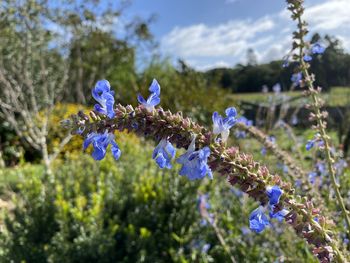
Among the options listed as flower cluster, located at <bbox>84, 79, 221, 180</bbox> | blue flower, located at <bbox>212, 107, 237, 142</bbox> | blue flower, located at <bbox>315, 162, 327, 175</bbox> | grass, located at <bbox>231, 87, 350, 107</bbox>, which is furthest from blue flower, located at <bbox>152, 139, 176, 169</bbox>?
grass, located at <bbox>231, 87, 350, 107</bbox>

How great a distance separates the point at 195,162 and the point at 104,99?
246mm

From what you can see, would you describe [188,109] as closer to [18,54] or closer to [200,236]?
[18,54]

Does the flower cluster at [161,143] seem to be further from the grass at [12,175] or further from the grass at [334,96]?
the grass at [334,96]

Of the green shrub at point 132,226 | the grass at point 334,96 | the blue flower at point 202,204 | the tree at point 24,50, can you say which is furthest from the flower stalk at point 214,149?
the tree at point 24,50

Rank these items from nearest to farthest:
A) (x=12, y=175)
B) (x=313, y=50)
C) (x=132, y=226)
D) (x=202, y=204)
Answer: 1. (x=313, y=50)
2. (x=202, y=204)
3. (x=132, y=226)
4. (x=12, y=175)

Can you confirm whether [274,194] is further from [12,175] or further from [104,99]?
[12,175]

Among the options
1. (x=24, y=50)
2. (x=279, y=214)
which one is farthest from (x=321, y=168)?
(x=24, y=50)

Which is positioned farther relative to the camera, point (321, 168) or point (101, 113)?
point (321, 168)

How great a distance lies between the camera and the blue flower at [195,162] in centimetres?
96

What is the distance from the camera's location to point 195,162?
98cm

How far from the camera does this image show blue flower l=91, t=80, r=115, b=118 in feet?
3.30

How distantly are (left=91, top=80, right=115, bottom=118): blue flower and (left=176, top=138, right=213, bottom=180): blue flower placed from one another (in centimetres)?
18

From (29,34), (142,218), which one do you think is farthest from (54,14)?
(142,218)

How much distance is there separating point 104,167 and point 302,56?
465cm
